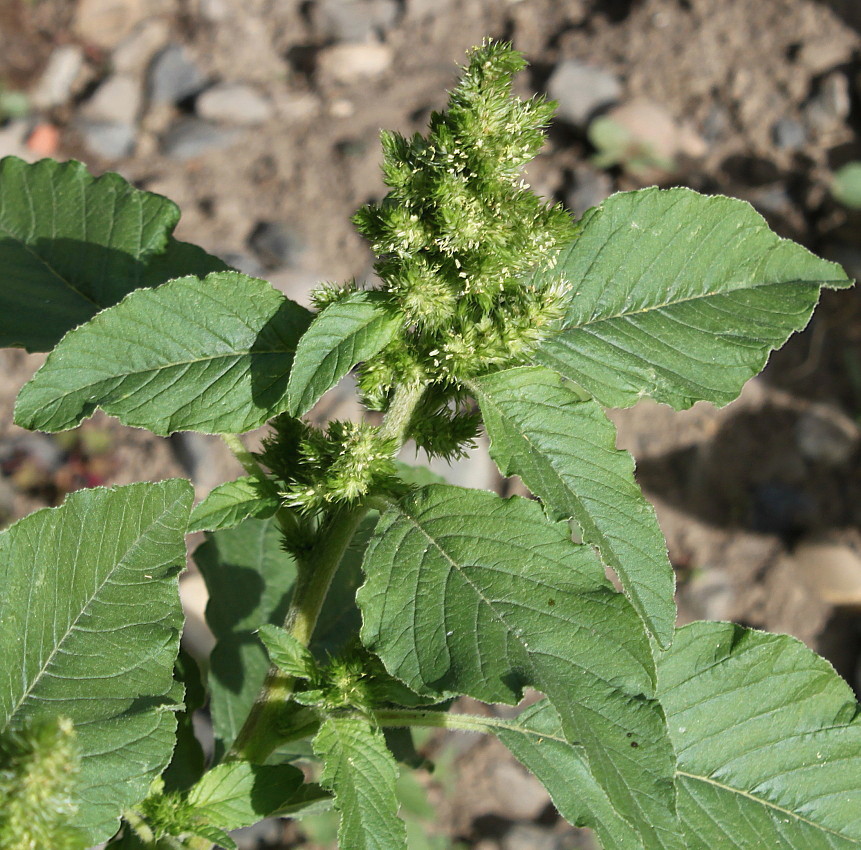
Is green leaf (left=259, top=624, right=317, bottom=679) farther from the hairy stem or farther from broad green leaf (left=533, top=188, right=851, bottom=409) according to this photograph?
broad green leaf (left=533, top=188, right=851, bottom=409)

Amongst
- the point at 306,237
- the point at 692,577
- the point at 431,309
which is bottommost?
the point at 692,577

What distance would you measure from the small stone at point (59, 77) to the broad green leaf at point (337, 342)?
16.7 feet

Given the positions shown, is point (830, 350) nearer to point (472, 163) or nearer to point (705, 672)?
point (705, 672)

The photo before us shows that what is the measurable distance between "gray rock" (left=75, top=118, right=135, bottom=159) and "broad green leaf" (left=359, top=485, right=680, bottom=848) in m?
4.82

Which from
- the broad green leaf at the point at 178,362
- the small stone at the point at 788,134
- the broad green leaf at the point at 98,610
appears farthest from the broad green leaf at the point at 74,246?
the small stone at the point at 788,134

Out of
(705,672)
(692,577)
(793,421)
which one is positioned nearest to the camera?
(705,672)

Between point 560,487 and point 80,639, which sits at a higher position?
point 560,487

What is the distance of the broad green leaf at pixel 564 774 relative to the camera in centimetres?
169

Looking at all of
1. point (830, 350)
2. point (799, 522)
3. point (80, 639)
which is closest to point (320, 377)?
point (80, 639)

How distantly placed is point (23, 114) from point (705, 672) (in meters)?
5.36

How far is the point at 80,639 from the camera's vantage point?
1591 mm

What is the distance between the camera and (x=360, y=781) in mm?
1558

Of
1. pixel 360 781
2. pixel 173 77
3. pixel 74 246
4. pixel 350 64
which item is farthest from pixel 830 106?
pixel 360 781

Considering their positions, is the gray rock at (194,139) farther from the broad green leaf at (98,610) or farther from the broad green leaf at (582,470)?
the broad green leaf at (582,470)
